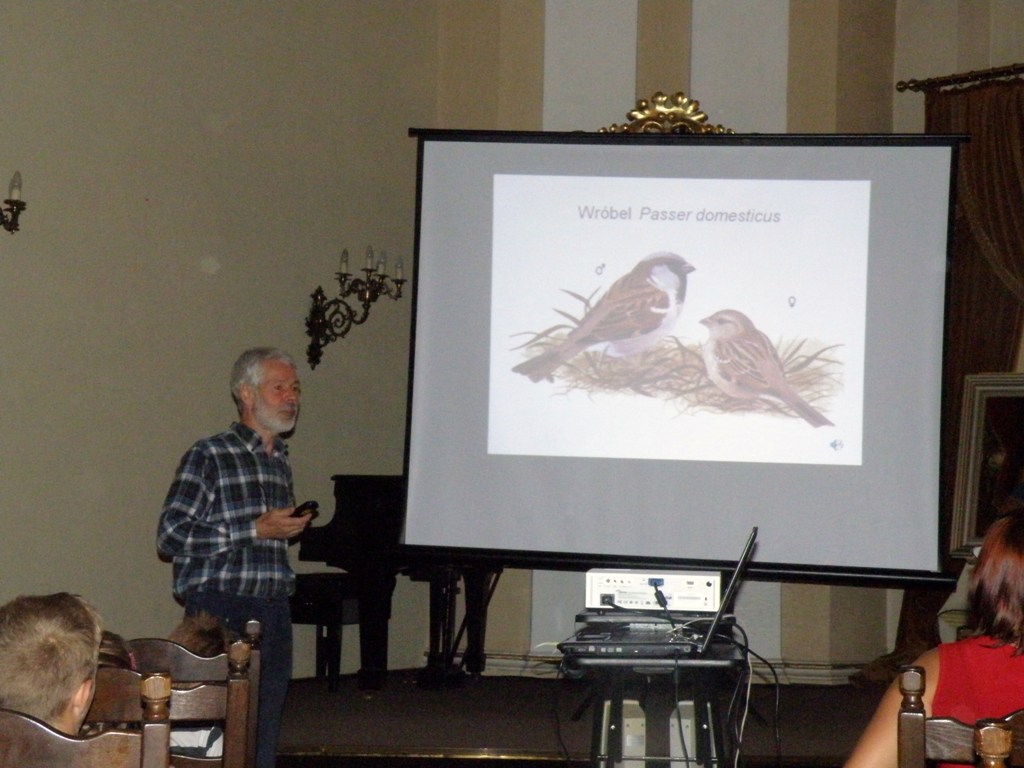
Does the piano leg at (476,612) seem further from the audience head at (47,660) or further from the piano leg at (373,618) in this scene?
the audience head at (47,660)

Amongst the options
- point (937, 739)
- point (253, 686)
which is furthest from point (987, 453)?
point (937, 739)

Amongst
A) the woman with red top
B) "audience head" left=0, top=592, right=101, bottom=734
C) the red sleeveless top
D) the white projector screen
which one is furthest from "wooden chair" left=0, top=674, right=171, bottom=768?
the white projector screen

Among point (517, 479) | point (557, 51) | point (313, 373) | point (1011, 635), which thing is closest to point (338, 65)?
point (557, 51)

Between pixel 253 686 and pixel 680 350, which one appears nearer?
pixel 253 686

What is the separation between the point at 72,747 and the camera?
1.55 m

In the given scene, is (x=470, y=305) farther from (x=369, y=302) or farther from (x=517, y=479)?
(x=369, y=302)

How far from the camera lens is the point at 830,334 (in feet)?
15.7

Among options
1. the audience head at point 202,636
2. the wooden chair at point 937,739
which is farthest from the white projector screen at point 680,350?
the wooden chair at point 937,739

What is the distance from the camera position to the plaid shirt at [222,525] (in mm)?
3664

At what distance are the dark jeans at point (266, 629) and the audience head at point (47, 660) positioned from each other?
5.98ft

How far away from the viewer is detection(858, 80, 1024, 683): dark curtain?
21.9 ft

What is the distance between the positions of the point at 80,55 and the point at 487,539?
2.80m

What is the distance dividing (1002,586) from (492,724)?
393 centimetres

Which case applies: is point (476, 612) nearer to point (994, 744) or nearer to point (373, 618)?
point (373, 618)
